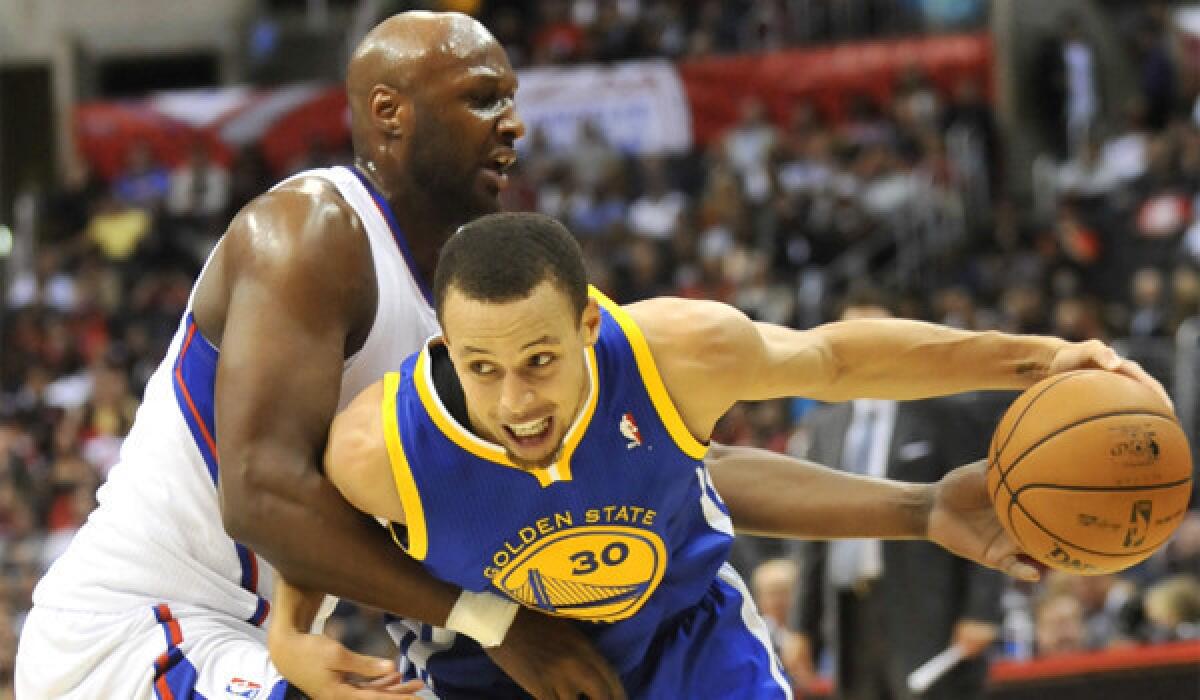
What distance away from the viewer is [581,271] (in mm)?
2850

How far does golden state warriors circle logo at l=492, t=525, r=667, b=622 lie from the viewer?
2.98 metres

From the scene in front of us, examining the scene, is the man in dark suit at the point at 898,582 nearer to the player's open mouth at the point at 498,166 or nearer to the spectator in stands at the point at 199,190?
the player's open mouth at the point at 498,166

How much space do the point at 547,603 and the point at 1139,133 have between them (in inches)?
435

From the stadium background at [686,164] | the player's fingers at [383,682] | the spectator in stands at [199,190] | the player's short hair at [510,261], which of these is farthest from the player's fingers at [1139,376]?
the spectator in stands at [199,190]

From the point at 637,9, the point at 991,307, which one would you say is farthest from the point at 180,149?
the point at 991,307

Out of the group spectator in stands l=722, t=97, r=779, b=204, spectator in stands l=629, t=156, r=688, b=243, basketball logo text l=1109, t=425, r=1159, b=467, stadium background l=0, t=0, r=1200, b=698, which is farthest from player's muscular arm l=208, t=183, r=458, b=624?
spectator in stands l=722, t=97, r=779, b=204

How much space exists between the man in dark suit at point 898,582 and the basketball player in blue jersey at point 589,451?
8.28 ft

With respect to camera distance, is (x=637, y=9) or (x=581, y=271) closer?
(x=581, y=271)

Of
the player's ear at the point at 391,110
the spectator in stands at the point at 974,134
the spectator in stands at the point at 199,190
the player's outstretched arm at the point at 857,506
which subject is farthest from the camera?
the spectator in stands at the point at 199,190

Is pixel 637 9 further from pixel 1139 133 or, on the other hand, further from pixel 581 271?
pixel 581 271

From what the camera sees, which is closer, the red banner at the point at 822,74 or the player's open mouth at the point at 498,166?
the player's open mouth at the point at 498,166

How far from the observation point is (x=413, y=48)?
3436 millimetres

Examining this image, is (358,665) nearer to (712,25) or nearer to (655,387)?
(655,387)

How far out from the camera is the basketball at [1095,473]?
10.1 ft
